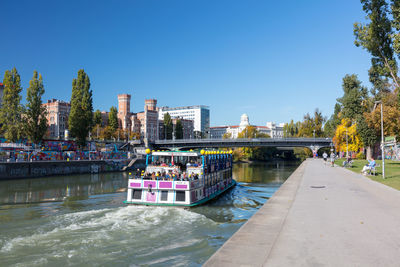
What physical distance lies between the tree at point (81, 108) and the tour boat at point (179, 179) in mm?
45416

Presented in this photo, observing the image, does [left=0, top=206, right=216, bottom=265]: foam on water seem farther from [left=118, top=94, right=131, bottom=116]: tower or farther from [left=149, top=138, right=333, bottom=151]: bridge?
[left=118, top=94, right=131, bottom=116]: tower

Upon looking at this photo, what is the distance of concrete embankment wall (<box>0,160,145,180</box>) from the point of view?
170ft

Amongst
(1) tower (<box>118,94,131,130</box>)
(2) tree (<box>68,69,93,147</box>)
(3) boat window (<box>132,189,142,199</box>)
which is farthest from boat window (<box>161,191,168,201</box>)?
(1) tower (<box>118,94,131,130</box>)

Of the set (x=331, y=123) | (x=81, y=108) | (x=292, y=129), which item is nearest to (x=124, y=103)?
(x=292, y=129)

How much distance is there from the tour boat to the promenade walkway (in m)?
7.85

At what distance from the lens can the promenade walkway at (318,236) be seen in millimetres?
8875

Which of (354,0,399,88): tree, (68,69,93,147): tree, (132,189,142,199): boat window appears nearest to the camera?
(132,189,142,199): boat window

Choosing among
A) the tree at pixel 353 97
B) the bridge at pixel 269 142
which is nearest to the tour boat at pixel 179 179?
the tree at pixel 353 97

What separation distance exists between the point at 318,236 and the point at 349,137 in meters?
74.7

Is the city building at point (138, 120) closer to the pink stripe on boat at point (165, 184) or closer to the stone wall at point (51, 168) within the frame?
the stone wall at point (51, 168)

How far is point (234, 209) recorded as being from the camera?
27.1m

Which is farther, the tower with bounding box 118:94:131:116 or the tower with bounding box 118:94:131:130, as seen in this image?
the tower with bounding box 118:94:131:116

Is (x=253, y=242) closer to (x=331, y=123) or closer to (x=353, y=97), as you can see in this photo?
(x=353, y=97)

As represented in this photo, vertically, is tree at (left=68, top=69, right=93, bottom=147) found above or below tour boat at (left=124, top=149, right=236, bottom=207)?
above
